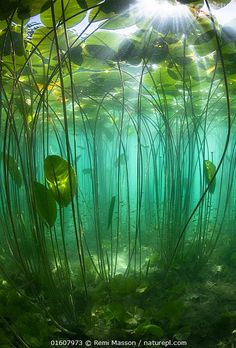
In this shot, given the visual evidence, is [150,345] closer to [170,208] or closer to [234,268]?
[170,208]

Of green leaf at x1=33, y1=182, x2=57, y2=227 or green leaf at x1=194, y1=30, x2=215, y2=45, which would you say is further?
green leaf at x1=194, y1=30, x2=215, y2=45

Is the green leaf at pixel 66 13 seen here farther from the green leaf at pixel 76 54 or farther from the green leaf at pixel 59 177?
the green leaf at pixel 59 177

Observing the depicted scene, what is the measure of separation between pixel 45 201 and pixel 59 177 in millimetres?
212

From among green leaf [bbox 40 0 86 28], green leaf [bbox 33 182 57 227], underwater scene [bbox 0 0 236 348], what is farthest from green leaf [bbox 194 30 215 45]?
green leaf [bbox 33 182 57 227]

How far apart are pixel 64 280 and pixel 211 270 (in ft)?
7.07

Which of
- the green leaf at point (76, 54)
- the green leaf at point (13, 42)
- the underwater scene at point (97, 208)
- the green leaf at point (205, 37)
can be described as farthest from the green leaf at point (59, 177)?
the green leaf at point (205, 37)

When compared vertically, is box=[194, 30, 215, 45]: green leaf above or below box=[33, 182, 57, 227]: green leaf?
above

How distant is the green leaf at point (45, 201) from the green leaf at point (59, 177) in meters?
0.08

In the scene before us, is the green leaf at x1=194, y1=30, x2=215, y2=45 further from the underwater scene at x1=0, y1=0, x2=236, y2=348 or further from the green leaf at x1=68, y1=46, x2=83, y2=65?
the green leaf at x1=68, y1=46, x2=83, y2=65

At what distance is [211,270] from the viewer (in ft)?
12.6

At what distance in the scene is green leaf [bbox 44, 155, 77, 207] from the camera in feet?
7.00

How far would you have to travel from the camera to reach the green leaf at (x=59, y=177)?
213cm

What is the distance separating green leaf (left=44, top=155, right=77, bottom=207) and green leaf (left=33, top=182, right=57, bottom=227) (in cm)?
8

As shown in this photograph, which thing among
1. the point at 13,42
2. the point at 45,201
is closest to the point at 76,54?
the point at 13,42
